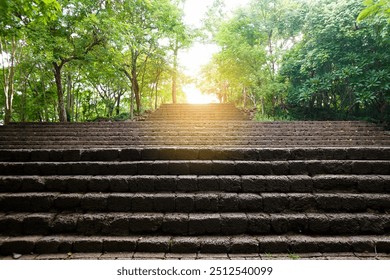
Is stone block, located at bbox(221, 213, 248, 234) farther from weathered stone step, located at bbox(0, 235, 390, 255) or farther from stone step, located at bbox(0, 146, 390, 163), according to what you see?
stone step, located at bbox(0, 146, 390, 163)

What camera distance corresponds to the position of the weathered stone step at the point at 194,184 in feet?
9.84

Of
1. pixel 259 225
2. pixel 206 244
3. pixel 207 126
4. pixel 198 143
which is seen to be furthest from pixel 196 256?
pixel 207 126

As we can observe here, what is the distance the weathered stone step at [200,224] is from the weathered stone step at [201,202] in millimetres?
136

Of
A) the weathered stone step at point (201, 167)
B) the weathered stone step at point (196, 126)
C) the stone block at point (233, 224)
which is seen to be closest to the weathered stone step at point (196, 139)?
the weathered stone step at point (196, 126)

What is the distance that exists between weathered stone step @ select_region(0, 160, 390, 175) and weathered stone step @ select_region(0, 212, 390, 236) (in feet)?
2.44

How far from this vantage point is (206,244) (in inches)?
94.6

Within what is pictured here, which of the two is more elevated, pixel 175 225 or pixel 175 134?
pixel 175 134

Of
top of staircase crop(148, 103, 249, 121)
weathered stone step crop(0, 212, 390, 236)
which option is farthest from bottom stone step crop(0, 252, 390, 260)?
top of staircase crop(148, 103, 249, 121)

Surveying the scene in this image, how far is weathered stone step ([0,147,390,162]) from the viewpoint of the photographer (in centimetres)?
342

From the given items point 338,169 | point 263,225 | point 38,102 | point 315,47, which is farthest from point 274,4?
point 38,102

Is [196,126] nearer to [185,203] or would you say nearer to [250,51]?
[185,203]

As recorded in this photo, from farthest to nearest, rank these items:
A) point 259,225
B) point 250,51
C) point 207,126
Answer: point 250,51
point 207,126
point 259,225

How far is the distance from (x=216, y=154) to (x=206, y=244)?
1.47m

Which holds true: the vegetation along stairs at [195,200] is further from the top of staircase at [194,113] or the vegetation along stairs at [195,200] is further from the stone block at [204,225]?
the top of staircase at [194,113]
